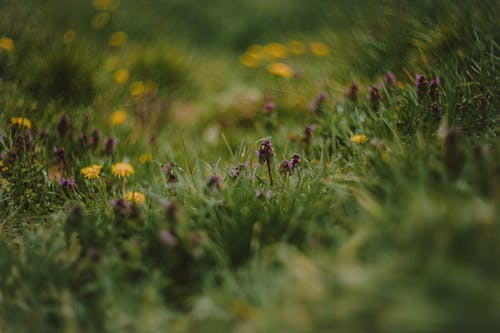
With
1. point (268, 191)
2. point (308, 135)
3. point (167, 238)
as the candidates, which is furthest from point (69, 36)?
point (167, 238)

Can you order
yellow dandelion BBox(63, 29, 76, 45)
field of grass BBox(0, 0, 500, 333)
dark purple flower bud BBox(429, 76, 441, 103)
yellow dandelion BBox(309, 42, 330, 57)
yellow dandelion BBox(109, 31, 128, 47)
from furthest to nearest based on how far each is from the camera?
yellow dandelion BBox(109, 31, 128, 47) → yellow dandelion BBox(309, 42, 330, 57) → yellow dandelion BBox(63, 29, 76, 45) → dark purple flower bud BBox(429, 76, 441, 103) → field of grass BBox(0, 0, 500, 333)

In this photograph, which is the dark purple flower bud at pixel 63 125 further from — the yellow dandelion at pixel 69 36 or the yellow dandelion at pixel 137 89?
the yellow dandelion at pixel 69 36

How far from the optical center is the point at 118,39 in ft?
15.0

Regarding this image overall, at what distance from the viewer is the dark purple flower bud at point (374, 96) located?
2217 mm

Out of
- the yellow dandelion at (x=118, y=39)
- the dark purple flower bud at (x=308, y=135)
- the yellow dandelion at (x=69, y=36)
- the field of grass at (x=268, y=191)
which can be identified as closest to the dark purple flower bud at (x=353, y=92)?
the field of grass at (x=268, y=191)

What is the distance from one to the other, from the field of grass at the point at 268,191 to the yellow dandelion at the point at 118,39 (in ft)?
2.22

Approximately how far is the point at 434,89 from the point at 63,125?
6.81ft

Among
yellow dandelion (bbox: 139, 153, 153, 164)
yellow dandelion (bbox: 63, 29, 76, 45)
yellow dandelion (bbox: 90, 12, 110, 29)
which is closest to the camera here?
yellow dandelion (bbox: 139, 153, 153, 164)

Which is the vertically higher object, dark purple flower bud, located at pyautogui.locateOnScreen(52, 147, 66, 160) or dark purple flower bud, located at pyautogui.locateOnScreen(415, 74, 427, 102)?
dark purple flower bud, located at pyautogui.locateOnScreen(415, 74, 427, 102)

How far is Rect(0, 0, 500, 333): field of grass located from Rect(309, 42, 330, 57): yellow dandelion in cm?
33

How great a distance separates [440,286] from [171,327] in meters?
0.80

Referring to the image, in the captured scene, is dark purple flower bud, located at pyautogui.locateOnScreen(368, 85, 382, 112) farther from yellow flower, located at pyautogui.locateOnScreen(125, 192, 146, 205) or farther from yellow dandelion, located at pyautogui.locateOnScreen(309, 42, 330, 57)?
yellow dandelion, located at pyautogui.locateOnScreen(309, 42, 330, 57)

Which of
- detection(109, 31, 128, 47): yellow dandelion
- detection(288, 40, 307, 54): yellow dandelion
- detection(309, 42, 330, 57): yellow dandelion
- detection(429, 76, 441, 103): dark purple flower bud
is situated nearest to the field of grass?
detection(429, 76, 441, 103): dark purple flower bud

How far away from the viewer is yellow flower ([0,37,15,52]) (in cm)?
298
